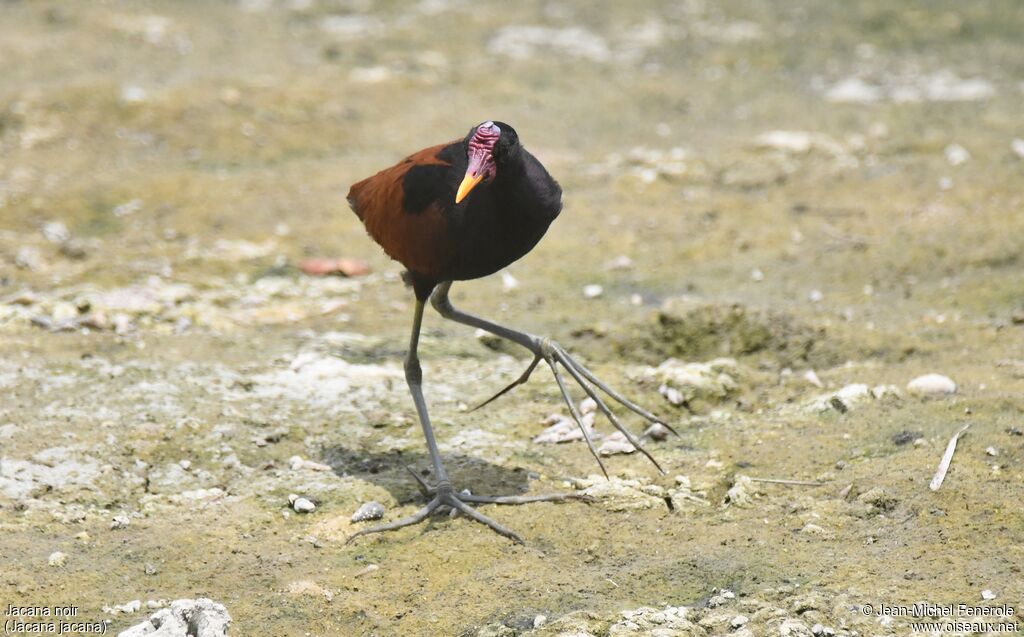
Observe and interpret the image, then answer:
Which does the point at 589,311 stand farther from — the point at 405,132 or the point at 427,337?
the point at 405,132

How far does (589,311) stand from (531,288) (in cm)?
51

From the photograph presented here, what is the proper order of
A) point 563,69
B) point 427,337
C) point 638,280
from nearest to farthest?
point 427,337
point 638,280
point 563,69

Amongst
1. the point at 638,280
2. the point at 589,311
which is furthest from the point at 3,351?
the point at 638,280

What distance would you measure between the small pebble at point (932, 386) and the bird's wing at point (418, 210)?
2178 mm

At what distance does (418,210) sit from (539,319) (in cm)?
210

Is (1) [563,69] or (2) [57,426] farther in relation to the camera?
(1) [563,69]

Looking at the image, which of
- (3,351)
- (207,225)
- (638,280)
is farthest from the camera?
(207,225)

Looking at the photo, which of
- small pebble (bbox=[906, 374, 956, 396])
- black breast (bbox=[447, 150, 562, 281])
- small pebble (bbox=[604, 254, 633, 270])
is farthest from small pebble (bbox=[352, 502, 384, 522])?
small pebble (bbox=[604, 254, 633, 270])

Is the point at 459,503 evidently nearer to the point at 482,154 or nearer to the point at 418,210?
the point at 418,210

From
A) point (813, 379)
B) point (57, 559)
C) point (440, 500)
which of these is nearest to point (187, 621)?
point (57, 559)

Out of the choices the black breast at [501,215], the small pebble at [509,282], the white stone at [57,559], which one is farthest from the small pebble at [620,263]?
the white stone at [57,559]

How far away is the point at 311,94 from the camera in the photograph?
966cm

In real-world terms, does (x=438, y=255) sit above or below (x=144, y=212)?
above

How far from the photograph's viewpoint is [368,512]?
433 cm
